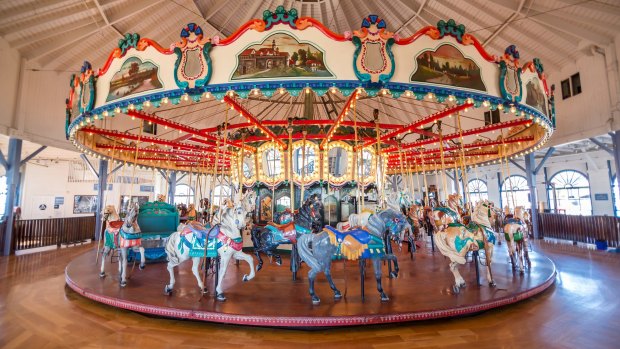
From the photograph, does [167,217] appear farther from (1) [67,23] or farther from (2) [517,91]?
(2) [517,91]

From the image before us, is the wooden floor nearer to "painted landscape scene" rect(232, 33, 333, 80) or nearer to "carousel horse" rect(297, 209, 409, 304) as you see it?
"carousel horse" rect(297, 209, 409, 304)

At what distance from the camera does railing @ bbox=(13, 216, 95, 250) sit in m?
9.21

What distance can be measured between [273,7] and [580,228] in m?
12.7

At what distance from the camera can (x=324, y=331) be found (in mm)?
3443

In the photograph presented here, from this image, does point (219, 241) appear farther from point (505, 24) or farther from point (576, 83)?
point (576, 83)

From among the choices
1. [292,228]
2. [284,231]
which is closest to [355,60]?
[292,228]

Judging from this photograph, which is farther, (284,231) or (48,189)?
(48,189)

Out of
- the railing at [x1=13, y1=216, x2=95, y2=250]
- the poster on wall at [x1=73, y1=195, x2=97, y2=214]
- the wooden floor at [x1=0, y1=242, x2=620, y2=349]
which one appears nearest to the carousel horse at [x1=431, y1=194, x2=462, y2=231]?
the wooden floor at [x1=0, y1=242, x2=620, y2=349]

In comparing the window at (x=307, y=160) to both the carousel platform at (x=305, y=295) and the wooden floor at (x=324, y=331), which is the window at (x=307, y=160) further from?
the wooden floor at (x=324, y=331)

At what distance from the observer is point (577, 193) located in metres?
15.9

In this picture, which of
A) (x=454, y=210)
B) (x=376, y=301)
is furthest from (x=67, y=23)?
(x=454, y=210)

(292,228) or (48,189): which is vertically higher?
(48,189)

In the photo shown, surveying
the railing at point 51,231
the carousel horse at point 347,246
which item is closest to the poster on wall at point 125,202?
the railing at point 51,231

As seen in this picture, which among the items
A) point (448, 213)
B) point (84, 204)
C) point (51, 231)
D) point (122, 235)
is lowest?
point (51, 231)
